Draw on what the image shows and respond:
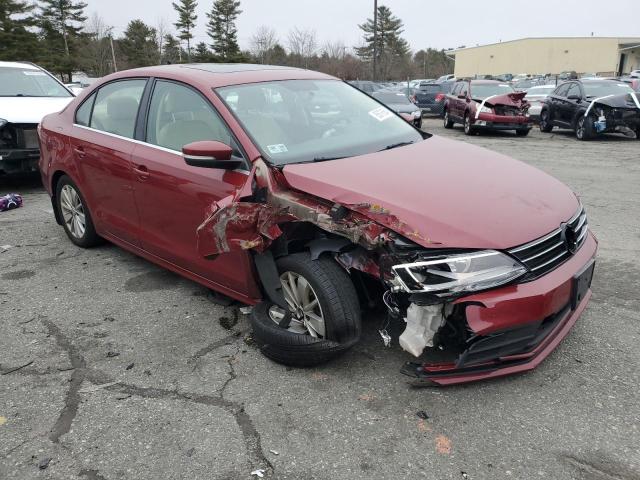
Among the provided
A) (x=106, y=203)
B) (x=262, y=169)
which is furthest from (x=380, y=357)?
(x=106, y=203)

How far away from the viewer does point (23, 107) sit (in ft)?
24.8

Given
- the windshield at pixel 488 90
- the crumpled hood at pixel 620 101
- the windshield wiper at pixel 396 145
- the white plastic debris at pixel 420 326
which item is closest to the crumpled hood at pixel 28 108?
the windshield wiper at pixel 396 145

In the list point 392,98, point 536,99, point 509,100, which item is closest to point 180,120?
point 509,100

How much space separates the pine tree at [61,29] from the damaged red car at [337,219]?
50450mm

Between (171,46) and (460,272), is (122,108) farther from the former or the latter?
(171,46)

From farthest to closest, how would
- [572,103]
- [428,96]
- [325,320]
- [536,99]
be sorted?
[428,96] → [536,99] → [572,103] → [325,320]

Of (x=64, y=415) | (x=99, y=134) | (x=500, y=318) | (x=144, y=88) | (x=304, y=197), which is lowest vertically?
(x=64, y=415)

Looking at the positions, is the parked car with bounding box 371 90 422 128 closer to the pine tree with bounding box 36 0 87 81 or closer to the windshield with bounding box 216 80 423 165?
the windshield with bounding box 216 80 423 165

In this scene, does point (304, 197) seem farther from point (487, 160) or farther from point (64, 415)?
point (64, 415)

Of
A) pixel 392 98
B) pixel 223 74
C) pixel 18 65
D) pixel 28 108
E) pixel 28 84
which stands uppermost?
pixel 18 65

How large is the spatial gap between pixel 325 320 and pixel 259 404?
1.80ft

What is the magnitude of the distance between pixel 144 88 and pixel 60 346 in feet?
6.50

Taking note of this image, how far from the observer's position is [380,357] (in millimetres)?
3145

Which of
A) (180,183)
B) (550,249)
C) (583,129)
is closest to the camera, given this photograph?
(550,249)
